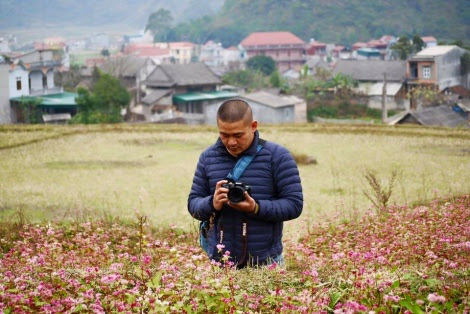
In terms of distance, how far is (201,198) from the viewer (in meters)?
3.95

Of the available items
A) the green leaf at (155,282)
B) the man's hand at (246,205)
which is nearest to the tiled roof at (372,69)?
the man's hand at (246,205)

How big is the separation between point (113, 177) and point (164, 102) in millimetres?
28126

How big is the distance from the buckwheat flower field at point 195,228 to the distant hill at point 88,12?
22.4 m

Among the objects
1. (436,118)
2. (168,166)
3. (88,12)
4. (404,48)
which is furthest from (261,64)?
(168,166)

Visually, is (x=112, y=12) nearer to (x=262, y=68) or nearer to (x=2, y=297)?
A: (x=262, y=68)

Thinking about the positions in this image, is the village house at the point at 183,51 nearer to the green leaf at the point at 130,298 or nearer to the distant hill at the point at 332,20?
the distant hill at the point at 332,20

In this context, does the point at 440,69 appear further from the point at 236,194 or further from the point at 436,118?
the point at 236,194

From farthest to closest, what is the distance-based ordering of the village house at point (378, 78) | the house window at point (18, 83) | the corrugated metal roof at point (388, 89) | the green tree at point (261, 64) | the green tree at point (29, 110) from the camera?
the green tree at point (261, 64) → the corrugated metal roof at point (388, 89) → the village house at point (378, 78) → the house window at point (18, 83) → the green tree at point (29, 110)

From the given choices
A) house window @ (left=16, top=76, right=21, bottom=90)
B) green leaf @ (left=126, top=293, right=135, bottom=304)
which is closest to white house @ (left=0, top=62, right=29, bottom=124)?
house window @ (left=16, top=76, right=21, bottom=90)

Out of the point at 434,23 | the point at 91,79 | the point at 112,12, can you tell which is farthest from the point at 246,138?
the point at 112,12

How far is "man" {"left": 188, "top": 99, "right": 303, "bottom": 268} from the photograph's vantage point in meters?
3.79

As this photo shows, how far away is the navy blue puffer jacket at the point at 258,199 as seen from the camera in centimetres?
387

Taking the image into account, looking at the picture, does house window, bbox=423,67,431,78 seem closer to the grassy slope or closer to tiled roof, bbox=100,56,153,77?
the grassy slope

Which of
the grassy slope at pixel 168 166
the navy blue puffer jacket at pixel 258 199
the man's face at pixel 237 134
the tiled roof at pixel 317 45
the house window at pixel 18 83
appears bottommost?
the grassy slope at pixel 168 166
